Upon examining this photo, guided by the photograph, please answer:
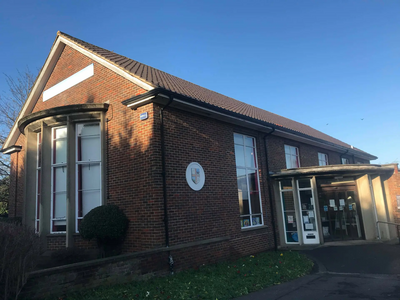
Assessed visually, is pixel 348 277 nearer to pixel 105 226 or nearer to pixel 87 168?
pixel 105 226

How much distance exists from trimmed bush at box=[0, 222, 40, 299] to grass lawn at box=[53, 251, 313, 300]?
2.76 ft

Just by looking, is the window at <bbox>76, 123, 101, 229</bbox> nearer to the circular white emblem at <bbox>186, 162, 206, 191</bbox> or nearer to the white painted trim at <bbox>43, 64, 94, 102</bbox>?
the white painted trim at <bbox>43, 64, 94, 102</bbox>

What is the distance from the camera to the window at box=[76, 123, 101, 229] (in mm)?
10172

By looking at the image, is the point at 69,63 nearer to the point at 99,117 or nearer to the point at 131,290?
the point at 99,117

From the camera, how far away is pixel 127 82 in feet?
32.7

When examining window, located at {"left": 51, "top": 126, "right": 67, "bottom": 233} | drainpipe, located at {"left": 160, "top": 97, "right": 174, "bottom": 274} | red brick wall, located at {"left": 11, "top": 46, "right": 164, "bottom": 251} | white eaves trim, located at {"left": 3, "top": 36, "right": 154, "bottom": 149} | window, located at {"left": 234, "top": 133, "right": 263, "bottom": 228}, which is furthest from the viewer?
window, located at {"left": 234, "top": 133, "right": 263, "bottom": 228}

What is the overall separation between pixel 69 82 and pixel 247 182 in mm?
7592

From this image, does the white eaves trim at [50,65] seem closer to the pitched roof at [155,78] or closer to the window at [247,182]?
the pitched roof at [155,78]

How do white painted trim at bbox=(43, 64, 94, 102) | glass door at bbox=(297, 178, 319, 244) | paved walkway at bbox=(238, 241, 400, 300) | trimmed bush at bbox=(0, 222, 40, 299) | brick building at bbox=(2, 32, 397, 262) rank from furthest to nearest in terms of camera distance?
glass door at bbox=(297, 178, 319, 244) → white painted trim at bbox=(43, 64, 94, 102) → brick building at bbox=(2, 32, 397, 262) → paved walkway at bbox=(238, 241, 400, 300) → trimmed bush at bbox=(0, 222, 40, 299)

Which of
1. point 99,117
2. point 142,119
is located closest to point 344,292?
point 142,119

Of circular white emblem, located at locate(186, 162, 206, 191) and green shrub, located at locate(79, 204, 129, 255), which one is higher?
circular white emblem, located at locate(186, 162, 206, 191)

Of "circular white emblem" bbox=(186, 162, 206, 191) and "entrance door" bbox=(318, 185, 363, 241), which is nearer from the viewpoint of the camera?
"circular white emblem" bbox=(186, 162, 206, 191)

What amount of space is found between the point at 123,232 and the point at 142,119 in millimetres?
3164

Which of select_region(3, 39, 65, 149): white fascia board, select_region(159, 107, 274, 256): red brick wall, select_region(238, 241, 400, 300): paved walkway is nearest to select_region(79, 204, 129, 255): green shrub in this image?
select_region(159, 107, 274, 256): red brick wall
